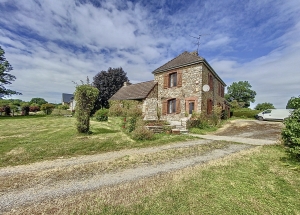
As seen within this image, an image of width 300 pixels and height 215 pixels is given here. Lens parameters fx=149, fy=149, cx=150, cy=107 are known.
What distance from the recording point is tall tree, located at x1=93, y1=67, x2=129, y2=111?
30688mm

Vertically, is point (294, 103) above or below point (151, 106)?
below

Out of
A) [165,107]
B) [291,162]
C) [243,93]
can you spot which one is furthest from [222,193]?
[243,93]

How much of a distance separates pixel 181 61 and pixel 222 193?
14653 mm

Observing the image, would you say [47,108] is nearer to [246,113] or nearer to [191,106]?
[191,106]

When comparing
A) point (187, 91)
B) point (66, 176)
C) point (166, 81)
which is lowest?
point (66, 176)

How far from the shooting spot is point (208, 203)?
2.67 m

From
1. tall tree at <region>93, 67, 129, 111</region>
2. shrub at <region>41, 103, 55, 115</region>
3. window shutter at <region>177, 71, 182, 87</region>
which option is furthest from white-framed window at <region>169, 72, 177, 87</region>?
shrub at <region>41, 103, 55, 115</region>

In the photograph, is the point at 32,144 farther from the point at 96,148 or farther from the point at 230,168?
the point at 230,168

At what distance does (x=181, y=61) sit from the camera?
1591 centimetres

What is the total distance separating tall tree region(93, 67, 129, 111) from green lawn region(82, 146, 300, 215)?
28.8m

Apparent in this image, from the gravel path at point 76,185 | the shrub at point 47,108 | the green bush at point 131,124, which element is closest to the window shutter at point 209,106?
the green bush at point 131,124

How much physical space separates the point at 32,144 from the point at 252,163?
341 inches

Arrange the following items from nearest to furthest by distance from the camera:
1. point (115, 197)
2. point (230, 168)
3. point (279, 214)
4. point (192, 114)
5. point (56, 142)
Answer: point (279, 214) < point (115, 197) < point (230, 168) < point (56, 142) < point (192, 114)

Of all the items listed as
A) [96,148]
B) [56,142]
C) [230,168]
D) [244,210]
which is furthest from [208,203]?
[56,142]
